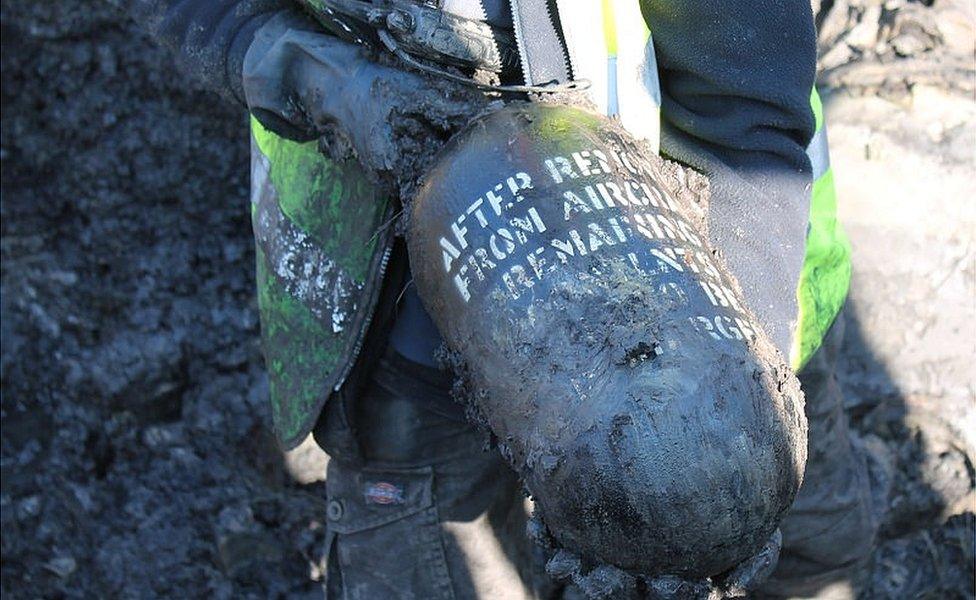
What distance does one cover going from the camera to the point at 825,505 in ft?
6.63

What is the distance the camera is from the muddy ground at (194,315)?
2.45m

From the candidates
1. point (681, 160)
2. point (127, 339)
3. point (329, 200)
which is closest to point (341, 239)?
point (329, 200)

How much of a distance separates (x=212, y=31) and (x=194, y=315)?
120cm

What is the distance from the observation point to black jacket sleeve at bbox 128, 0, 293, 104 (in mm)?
1644

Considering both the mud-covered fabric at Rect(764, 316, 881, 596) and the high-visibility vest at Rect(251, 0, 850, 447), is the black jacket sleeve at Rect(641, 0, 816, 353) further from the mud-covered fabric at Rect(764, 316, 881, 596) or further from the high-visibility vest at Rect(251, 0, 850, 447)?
the mud-covered fabric at Rect(764, 316, 881, 596)

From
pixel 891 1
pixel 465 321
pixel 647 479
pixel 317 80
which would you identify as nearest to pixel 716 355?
pixel 647 479

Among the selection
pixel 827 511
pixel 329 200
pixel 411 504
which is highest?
pixel 329 200

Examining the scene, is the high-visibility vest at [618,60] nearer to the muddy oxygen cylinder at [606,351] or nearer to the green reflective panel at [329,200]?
the muddy oxygen cylinder at [606,351]

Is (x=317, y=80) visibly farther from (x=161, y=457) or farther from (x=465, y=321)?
(x=161, y=457)

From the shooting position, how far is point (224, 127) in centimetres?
298

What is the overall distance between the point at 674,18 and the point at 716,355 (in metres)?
0.45

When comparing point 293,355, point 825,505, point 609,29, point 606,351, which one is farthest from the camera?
point 825,505

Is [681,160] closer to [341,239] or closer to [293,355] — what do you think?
[341,239]

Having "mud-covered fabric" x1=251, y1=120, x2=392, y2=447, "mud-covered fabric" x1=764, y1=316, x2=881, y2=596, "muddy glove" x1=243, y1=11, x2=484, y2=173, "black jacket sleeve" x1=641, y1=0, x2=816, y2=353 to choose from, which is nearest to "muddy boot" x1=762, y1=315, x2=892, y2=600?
"mud-covered fabric" x1=764, y1=316, x2=881, y2=596
